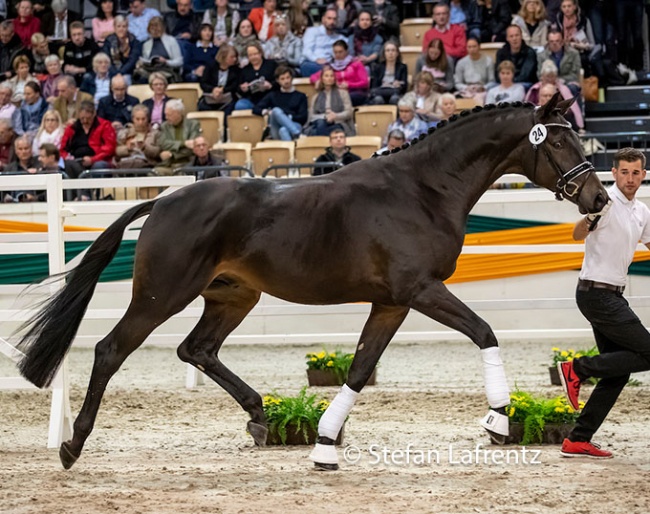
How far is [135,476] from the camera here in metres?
5.96

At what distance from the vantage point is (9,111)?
15383 millimetres

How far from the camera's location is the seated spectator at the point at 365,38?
15.6 meters

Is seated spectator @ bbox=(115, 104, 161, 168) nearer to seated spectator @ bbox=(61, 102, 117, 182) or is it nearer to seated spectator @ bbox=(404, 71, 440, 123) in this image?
seated spectator @ bbox=(61, 102, 117, 182)

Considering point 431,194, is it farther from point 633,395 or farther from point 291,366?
point 291,366

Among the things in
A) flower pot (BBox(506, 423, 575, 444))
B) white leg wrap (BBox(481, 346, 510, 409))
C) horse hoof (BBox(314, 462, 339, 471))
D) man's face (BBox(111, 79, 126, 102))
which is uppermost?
man's face (BBox(111, 79, 126, 102))

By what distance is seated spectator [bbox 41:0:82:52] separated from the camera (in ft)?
57.4

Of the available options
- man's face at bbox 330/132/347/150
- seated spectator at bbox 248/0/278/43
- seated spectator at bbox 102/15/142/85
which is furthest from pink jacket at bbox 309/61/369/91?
seated spectator at bbox 102/15/142/85

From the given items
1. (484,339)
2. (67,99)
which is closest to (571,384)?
(484,339)

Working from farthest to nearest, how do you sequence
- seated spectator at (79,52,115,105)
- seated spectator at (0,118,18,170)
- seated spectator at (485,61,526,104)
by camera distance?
seated spectator at (79,52,115,105) < seated spectator at (0,118,18,170) < seated spectator at (485,61,526,104)

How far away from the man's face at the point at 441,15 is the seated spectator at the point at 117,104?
4383mm

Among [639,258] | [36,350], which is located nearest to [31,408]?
[36,350]

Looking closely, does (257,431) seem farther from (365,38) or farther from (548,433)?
(365,38)

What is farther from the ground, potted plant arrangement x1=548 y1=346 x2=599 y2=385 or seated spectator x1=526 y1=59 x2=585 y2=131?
seated spectator x1=526 y1=59 x2=585 y2=131

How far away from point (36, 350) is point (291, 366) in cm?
507
